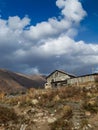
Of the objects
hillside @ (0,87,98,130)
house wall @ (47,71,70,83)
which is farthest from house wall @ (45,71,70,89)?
hillside @ (0,87,98,130)

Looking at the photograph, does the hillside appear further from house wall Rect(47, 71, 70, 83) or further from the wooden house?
house wall Rect(47, 71, 70, 83)

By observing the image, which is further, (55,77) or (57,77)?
(55,77)

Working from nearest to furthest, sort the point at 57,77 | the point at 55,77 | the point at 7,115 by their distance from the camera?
the point at 7,115, the point at 57,77, the point at 55,77

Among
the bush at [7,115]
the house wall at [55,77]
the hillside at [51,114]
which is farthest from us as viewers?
the house wall at [55,77]

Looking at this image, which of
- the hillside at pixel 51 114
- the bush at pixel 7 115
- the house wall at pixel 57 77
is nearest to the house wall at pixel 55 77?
the house wall at pixel 57 77

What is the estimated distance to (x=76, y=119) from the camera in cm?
2567

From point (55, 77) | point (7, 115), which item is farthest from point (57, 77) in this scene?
point (7, 115)

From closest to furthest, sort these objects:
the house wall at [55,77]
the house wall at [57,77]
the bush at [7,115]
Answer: the bush at [7,115], the house wall at [55,77], the house wall at [57,77]

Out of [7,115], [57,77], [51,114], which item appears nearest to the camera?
[7,115]

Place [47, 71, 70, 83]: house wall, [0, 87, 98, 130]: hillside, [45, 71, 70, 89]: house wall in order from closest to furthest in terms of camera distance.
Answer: [0, 87, 98, 130]: hillside, [45, 71, 70, 89]: house wall, [47, 71, 70, 83]: house wall

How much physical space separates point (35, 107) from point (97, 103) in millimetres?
6466

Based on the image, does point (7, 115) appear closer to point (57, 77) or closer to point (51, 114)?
point (51, 114)

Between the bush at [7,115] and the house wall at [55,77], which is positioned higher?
Result: the house wall at [55,77]

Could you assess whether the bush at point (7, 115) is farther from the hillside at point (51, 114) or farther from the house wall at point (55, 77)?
the house wall at point (55, 77)
